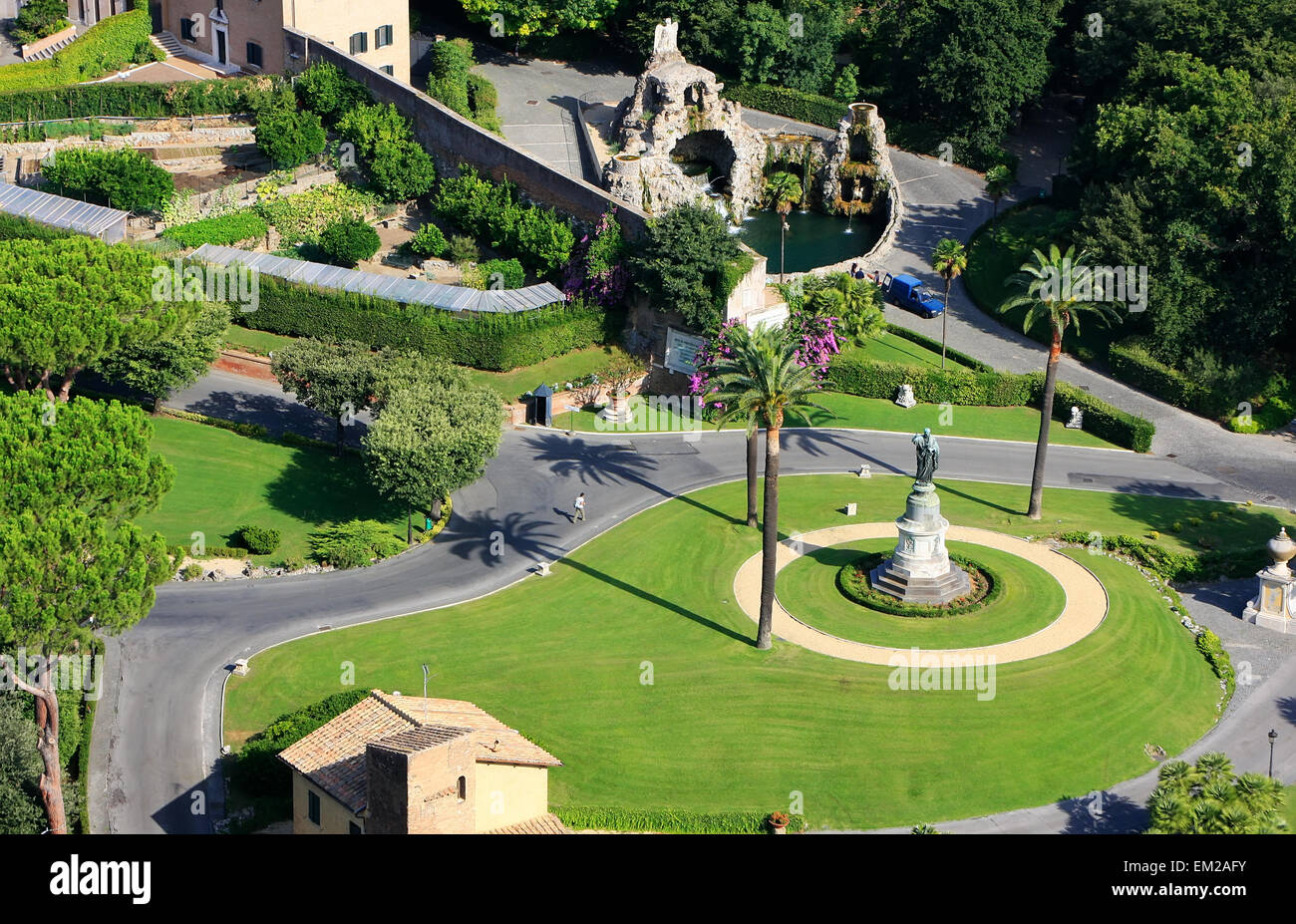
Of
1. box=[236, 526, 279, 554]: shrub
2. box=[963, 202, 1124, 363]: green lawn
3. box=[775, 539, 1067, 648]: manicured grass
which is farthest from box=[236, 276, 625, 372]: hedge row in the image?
box=[963, 202, 1124, 363]: green lawn

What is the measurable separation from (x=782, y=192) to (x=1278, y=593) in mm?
51099

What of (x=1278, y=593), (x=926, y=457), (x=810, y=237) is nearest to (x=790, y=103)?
(x=810, y=237)

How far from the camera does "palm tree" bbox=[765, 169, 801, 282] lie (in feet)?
388

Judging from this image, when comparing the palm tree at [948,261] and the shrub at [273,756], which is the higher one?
the palm tree at [948,261]

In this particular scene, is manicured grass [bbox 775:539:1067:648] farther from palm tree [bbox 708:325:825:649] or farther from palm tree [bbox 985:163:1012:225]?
palm tree [bbox 985:163:1012:225]

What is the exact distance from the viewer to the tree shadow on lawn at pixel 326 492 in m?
83.4

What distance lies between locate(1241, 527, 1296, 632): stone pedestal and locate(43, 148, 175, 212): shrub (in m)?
62.5

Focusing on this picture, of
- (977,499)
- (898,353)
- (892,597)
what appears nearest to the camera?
(892,597)

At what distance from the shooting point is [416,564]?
80.4 m

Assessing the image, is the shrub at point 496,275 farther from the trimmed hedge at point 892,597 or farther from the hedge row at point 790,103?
the hedge row at point 790,103

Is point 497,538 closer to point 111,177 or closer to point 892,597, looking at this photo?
point 892,597

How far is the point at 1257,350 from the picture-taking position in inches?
3912

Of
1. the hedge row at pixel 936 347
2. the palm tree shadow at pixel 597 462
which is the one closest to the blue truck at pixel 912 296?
the hedge row at pixel 936 347

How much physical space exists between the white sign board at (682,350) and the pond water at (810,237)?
48.5 feet
